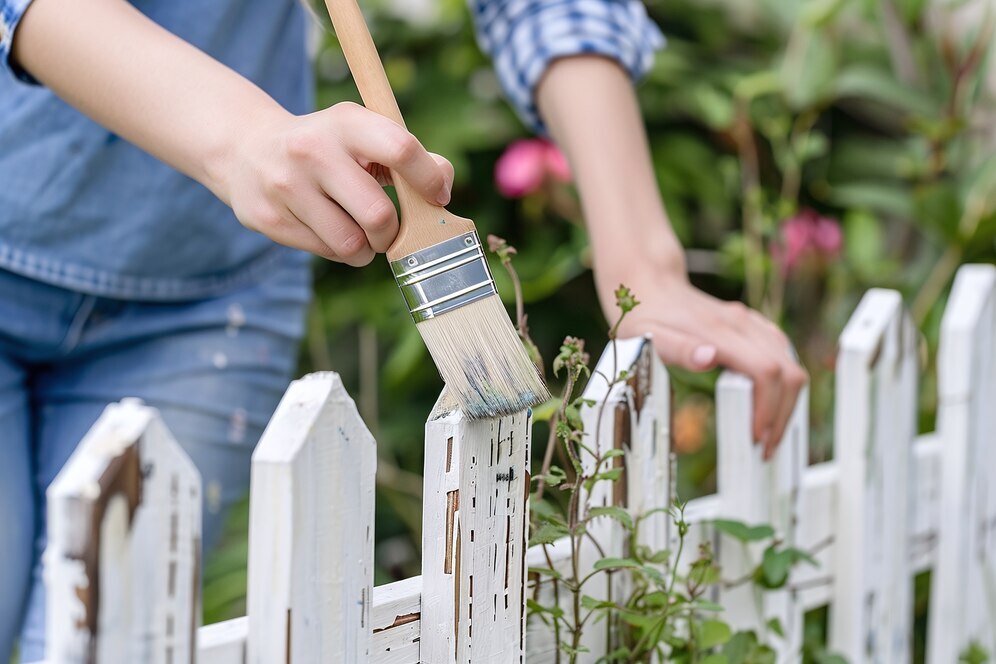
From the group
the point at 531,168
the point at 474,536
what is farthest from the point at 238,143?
the point at 531,168

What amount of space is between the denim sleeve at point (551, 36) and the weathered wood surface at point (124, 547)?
1.99 ft

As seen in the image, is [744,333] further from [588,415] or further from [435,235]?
[435,235]

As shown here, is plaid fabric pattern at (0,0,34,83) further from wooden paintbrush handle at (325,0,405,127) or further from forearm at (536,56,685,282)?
forearm at (536,56,685,282)

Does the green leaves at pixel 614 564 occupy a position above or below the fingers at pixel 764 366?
below

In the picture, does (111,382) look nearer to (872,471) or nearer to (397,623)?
(397,623)

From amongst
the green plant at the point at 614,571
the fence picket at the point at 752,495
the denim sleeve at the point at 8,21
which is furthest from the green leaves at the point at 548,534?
the denim sleeve at the point at 8,21

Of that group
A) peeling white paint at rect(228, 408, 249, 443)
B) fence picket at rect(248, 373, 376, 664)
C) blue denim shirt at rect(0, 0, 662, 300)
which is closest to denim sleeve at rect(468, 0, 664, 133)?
blue denim shirt at rect(0, 0, 662, 300)

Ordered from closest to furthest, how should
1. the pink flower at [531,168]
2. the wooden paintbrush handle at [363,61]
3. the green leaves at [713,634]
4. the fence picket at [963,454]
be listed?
1. the wooden paintbrush handle at [363,61]
2. the green leaves at [713,634]
3. the fence picket at [963,454]
4. the pink flower at [531,168]

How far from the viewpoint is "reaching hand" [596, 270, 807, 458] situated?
94 cm

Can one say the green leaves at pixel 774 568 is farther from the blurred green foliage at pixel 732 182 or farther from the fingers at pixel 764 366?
the blurred green foliage at pixel 732 182

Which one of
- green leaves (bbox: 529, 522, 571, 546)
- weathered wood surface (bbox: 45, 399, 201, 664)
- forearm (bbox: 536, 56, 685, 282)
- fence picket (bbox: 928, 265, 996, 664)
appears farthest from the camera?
fence picket (bbox: 928, 265, 996, 664)

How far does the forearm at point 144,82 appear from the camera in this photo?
2.07 ft

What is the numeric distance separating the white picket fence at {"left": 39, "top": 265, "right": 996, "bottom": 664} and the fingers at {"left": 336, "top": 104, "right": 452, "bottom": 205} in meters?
0.13

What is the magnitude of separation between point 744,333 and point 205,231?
0.48 metres
